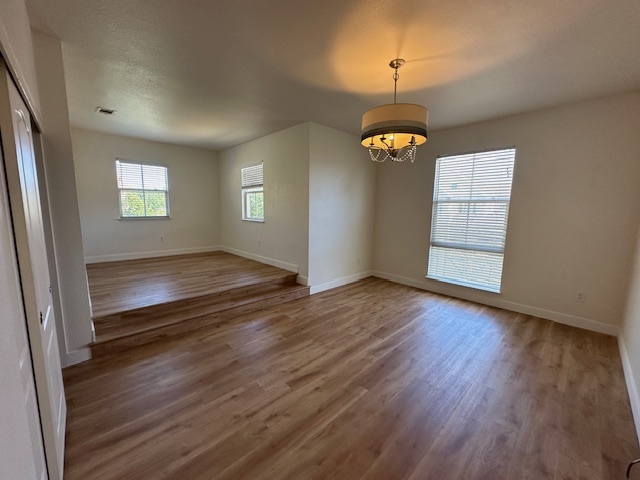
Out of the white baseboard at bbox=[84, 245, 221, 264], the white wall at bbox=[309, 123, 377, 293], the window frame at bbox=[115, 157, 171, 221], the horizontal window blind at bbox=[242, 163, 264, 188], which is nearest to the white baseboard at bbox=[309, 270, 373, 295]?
the white wall at bbox=[309, 123, 377, 293]

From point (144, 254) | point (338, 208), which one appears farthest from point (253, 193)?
point (144, 254)

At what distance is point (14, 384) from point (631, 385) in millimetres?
3754

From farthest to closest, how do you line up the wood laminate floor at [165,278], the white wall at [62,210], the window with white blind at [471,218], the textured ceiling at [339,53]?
the window with white blind at [471,218] → the wood laminate floor at [165,278] → the white wall at [62,210] → the textured ceiling at [339,53]

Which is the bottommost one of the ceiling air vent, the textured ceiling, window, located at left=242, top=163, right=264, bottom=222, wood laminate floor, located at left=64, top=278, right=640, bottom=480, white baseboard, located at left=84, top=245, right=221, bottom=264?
wood laminate floor, located at left=64, top=278, right=640, bottom=480

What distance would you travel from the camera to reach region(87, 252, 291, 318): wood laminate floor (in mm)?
3223

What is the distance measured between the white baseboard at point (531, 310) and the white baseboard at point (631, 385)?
0.36 m

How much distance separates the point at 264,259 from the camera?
17.1 feet

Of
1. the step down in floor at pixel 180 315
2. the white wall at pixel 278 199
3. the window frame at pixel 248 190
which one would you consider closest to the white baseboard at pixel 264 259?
the white wall at pixel 278 199

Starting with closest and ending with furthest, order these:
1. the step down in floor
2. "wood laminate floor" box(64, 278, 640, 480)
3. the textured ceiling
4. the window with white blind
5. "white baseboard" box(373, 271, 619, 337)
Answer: "wood laminate floor" box(64, 278, 640, 480), the textured ceiling, the step down in floor, "white baseboard" box(373, 271, 619, 337), the window with white blind

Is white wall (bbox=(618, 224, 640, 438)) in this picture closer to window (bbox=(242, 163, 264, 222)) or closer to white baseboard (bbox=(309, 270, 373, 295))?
white baseboard (bbox=(309, 270, 373, 295))

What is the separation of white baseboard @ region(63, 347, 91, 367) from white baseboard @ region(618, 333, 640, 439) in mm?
4323

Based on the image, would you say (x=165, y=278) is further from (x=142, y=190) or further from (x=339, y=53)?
(x=339, y=53)

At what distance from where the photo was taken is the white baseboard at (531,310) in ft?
10.2

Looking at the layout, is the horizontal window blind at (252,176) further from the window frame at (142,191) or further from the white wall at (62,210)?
the white wall at (62,210)
